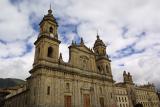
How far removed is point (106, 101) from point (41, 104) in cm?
1771

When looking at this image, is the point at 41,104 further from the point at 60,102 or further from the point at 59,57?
the point at 59,57

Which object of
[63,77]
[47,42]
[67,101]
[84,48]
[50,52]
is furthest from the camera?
[84,48]

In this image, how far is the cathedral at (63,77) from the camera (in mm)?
26906

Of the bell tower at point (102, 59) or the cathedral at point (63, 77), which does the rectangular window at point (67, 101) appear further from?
the bell tower at point (102, 59)

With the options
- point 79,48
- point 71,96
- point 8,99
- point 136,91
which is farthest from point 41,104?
point 136,91

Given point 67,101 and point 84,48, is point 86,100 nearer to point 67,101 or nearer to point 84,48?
point 67,101

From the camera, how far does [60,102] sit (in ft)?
91.0

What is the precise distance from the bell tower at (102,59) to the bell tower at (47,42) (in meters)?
15.0

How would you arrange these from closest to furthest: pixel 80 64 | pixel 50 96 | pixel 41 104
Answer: pixel 41 104
pixel 50 96
pixel 80 64

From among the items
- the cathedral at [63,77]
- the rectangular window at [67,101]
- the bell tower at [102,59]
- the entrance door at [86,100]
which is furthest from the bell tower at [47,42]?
the bell tower at [102,59]

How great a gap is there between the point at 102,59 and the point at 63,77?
1572cm

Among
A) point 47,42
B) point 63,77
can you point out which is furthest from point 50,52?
point 63,77

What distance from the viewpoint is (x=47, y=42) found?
30.3 m

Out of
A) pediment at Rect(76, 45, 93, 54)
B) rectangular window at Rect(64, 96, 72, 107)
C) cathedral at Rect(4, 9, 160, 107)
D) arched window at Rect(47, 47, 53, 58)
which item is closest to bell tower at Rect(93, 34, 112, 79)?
cathedral at Rect(4, 9, 160, 107)
